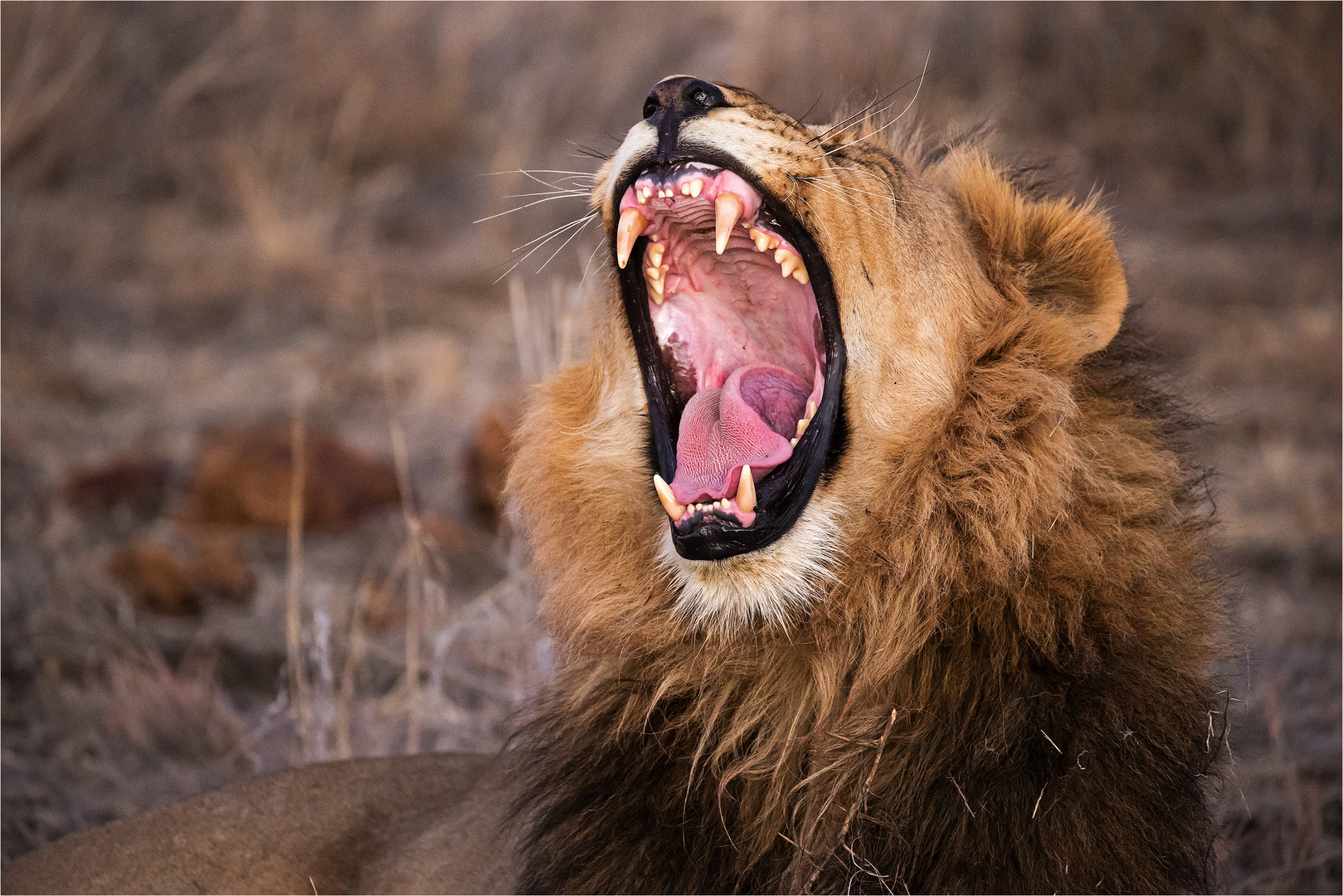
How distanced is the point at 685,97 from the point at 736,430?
722mm

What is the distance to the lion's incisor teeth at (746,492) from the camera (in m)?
2.66

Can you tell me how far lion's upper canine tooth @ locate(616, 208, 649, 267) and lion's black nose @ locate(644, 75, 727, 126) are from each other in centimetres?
26

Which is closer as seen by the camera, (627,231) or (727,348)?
(627,231)

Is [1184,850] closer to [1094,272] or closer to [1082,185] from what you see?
[1094,272]

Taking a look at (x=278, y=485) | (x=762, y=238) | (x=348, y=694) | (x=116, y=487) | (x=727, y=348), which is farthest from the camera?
(x=116, y=487)

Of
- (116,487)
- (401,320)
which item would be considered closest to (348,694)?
(116,487)

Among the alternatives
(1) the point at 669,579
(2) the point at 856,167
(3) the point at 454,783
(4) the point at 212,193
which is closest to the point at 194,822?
(3) the point at 454,783

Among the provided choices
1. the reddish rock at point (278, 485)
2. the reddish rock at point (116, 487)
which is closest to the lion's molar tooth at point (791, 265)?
the reddish rock at point (278, 485)

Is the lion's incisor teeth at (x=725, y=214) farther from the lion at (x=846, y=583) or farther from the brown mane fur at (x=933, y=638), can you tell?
the brown mane fur at (x=933, y=638)

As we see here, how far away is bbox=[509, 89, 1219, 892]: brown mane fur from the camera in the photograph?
8.07 ft

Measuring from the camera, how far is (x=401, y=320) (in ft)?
30.3

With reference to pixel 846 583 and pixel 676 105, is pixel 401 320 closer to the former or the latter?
pixel 676 105

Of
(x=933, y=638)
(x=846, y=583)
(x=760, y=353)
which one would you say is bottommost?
(x=933, y=638)

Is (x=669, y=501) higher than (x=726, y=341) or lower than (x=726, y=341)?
lower
